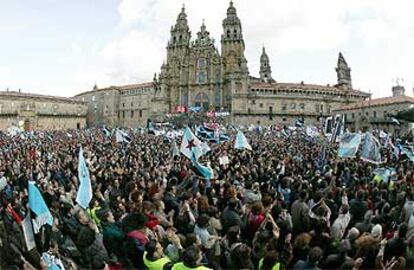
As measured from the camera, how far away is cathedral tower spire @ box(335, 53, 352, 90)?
107738mm

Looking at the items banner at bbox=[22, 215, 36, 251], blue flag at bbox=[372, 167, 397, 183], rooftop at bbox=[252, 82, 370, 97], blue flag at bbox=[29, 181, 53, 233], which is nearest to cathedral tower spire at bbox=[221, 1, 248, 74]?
rooftop at bbox=[252, 82, 370, 97]

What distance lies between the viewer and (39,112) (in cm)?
9412

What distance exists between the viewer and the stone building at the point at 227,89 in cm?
9106

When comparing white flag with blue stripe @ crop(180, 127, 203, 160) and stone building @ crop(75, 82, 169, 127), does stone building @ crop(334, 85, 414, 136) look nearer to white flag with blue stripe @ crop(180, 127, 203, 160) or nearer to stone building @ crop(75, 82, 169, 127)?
stone building @ crop(75, 82, 169, 127)

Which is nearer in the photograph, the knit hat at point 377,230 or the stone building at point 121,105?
the knit hat at point 377,230

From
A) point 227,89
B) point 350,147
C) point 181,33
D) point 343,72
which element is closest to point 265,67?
point 343,72

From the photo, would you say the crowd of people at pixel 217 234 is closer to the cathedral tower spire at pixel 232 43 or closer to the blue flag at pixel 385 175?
the blue flag at pixel 385 175

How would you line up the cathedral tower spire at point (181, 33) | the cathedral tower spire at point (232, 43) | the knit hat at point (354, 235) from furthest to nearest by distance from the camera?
the cathedral tower spire at point (181, 33)
the cathedral tower spire at point (232, 43)
the knit hat at point (354, 235)

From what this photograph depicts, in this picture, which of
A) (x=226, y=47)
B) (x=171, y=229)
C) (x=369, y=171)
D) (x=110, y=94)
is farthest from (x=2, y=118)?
(x=171, y=229)

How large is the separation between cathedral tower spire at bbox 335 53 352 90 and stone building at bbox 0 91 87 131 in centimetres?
5661

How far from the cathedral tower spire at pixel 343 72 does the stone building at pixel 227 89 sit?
611 cm

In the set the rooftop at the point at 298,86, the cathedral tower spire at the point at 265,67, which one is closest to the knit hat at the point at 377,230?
the rooftop at the point at 298,86

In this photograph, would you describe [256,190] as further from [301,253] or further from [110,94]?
[110,94]

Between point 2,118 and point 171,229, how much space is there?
86.6 m
